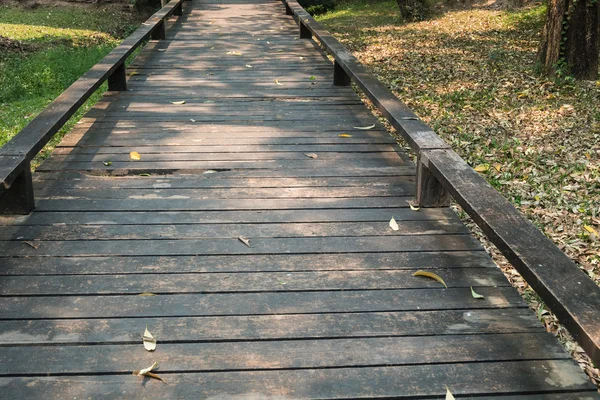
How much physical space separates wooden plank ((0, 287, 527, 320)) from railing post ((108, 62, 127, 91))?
368cm

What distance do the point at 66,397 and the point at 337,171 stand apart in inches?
94.6

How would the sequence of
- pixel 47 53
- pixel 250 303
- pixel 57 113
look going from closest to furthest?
1. pixel 250 303
2. pixel 57 113
3. pixel 47 53

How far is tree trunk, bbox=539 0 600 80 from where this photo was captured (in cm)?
686

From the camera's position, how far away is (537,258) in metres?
2.28

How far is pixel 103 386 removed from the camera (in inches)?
84.9

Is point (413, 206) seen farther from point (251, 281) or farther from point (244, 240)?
point (251, 281)

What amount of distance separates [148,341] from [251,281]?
0.57 m

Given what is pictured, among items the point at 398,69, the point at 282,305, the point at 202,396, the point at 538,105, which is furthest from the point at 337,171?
the point at 398,69

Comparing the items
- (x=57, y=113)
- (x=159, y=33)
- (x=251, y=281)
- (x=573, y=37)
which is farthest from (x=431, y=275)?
(x=159, y=33)

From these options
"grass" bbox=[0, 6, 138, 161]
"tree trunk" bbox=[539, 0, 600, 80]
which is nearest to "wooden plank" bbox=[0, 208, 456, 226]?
"grass" bbox=[0, 6, 138, 161]

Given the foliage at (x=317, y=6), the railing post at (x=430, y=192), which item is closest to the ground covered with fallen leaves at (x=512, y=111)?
the railing post at (x=430, y=192)

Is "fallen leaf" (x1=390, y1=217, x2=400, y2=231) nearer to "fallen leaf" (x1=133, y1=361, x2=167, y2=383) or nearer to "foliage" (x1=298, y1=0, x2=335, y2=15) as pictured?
"fallen leaf" (x1=133, y1=361, x2=167, y2=383)

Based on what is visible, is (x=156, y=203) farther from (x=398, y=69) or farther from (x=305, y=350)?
(x=398, y=69)

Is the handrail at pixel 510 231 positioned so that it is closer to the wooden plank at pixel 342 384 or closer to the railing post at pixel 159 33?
the wooden plank at pixel 342 384
